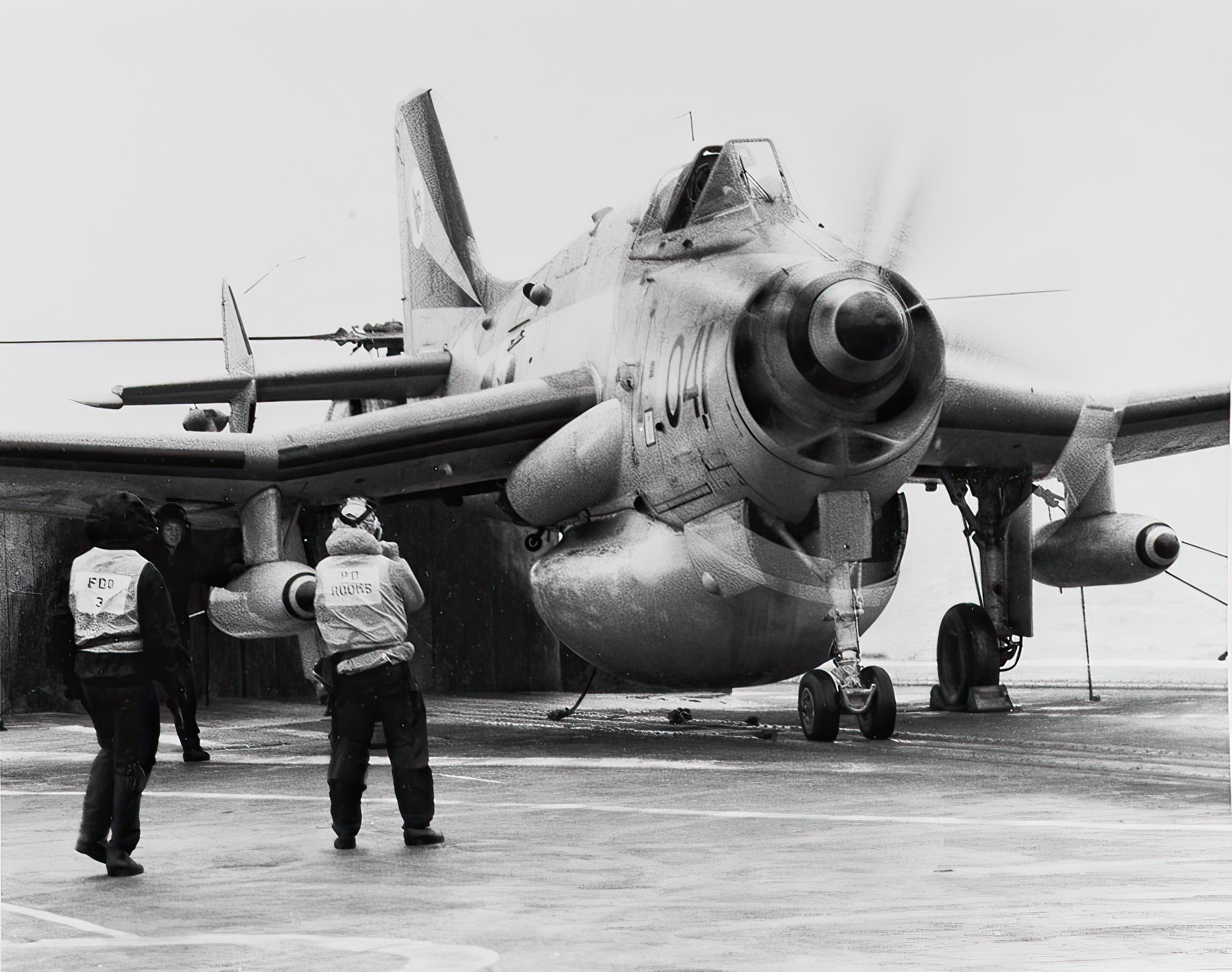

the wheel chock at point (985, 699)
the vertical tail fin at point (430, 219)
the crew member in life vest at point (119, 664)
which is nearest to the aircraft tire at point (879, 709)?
the wheel chock at point (985, 699)

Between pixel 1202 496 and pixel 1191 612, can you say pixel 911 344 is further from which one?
pixel 1191 612

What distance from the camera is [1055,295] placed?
445 inches

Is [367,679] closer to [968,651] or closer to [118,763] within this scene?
[118,763]

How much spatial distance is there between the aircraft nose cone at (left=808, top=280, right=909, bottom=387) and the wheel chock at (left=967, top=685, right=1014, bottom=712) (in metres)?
6.10

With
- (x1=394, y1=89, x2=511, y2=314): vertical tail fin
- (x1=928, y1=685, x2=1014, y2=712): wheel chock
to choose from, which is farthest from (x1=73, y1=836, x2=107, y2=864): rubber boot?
(x1=394, y1=89, x2=511, y2=314): vertical tail fin

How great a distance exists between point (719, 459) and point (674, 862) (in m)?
5.14

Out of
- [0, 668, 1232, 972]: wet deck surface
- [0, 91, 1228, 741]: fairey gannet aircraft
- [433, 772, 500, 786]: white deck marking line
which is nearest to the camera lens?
[0, 668, 1232, 972]: wet deck surface

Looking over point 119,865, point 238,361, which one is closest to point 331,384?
point 238,361

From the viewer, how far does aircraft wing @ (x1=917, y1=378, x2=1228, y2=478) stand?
14539 millimetres

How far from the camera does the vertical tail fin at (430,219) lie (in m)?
19.2

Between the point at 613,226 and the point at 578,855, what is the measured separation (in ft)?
25.1

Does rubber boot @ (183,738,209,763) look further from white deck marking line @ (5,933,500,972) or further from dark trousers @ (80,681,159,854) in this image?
white deck marking line @ (5,933,500,972)

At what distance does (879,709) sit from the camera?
12.2m

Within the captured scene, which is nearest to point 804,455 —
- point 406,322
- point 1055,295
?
point 1055,295
